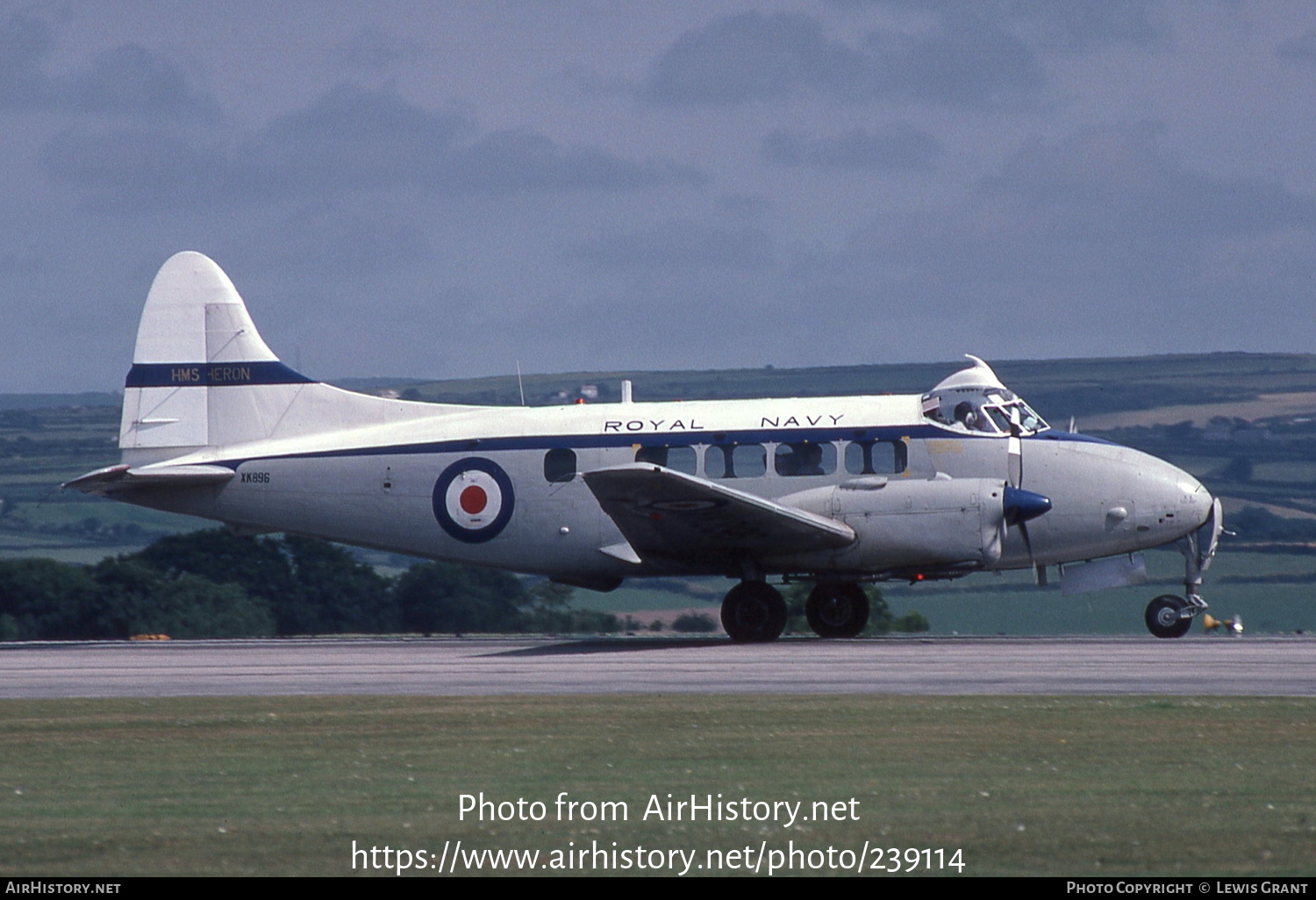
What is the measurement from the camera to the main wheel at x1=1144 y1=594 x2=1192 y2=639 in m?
25.4

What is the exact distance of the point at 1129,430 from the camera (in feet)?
311

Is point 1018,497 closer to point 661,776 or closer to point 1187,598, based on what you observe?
point 1187,598

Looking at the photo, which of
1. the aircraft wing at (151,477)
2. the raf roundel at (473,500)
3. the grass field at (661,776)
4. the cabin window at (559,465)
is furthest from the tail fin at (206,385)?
the grass field at (661,776)

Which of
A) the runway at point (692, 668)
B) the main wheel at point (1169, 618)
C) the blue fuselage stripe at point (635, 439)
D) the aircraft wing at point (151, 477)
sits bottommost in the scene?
the runway at point (692, 668)

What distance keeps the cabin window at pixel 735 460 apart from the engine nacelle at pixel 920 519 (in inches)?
48.8

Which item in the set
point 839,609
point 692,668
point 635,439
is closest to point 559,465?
point 635,439

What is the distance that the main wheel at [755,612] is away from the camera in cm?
2583

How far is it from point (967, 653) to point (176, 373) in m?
14.3

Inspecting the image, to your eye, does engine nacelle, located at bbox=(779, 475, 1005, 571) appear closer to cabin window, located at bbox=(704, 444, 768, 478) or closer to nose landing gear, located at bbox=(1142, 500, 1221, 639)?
cabin window, located at bbox=(704, 444, 768, 478)

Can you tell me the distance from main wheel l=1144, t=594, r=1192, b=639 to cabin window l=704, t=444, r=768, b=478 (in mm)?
6257

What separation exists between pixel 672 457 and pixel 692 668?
5.64 meters

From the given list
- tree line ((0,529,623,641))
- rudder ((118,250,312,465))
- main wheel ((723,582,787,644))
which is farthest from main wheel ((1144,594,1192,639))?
rudder ((118,250,312,465))

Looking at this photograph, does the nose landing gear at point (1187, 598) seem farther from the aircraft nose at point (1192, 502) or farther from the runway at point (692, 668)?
the runway at point (692, 668)
